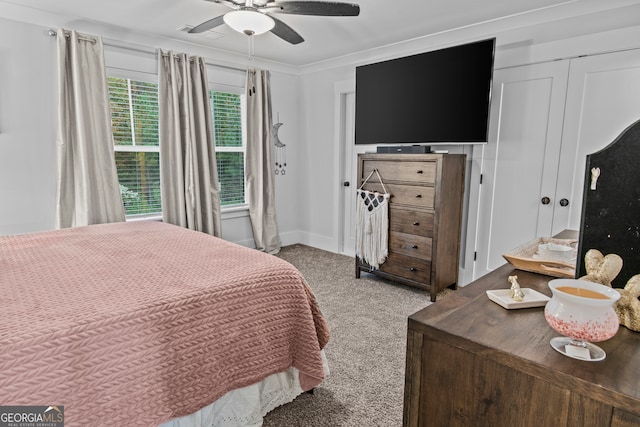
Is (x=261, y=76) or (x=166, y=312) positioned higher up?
(x=261, y=76)

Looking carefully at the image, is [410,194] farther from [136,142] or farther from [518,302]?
[136,142]

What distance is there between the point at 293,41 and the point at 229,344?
2260mm

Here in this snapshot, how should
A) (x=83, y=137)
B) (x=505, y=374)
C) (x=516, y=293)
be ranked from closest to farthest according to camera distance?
(x=505, y=374) < (x=516, y=293) < (x=83, y=137)

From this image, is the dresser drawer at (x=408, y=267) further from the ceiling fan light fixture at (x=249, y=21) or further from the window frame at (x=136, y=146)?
the window frame at (x=136, y=146)

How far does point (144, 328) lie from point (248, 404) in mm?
650

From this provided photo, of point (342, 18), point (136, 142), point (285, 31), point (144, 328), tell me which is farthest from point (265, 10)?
point (136, 142)

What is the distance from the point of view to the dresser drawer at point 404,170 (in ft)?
10.3

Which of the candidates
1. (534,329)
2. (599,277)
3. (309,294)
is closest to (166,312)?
(309,294)

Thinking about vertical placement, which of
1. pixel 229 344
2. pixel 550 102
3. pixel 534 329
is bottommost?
pixel 229 344

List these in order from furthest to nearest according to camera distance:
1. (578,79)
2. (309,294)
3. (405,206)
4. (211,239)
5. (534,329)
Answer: (405,206) < (578,79) < (211,239) < (309,294) < (534,329)

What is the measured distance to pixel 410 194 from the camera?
330cm

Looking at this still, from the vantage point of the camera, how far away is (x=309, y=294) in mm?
1861

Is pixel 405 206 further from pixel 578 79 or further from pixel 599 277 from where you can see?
pixel 599 277

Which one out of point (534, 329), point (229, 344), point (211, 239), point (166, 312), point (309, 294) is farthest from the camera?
point (211, 239)
